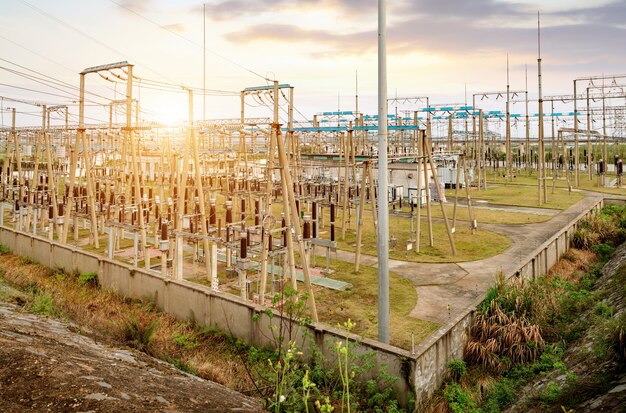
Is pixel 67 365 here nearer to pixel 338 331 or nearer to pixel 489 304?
pixel 338 331

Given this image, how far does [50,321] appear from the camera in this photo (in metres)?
8.11

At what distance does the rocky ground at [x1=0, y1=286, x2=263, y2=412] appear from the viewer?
4.47m

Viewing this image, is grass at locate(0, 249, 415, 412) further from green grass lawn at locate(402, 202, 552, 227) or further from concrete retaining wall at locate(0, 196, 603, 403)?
Result: green grass lawn at locate(402, 202, 552, 227)

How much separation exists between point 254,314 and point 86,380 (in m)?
4.42

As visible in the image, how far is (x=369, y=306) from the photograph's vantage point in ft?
37.2

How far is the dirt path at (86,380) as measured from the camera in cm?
447

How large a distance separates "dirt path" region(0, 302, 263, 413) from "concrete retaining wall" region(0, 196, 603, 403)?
88.6 inches

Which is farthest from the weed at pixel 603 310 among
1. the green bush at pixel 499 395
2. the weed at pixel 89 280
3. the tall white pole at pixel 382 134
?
the weed at pixel 89 280

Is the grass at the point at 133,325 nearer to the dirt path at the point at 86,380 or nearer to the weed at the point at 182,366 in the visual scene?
the weed at the point at 182,366

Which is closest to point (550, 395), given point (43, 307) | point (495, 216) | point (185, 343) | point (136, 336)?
point (185, 343)

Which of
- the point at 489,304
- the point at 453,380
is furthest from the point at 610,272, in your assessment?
the point at 453,380

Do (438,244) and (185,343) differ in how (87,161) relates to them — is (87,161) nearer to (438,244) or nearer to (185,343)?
(185,343)

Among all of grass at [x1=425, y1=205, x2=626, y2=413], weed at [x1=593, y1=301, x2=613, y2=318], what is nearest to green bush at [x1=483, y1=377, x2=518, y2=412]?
grass at [x1=425, y1=205, x2=626, y2=413]

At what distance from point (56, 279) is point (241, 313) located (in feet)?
26.0
